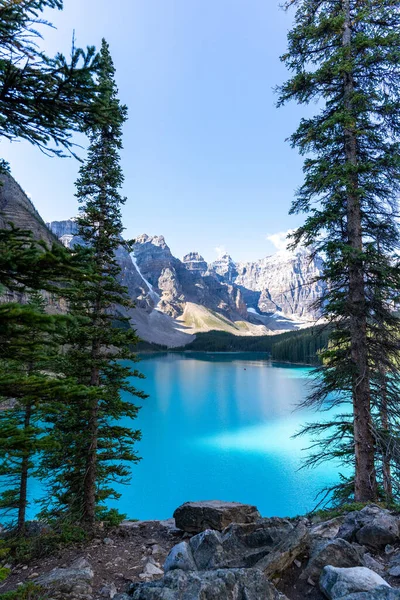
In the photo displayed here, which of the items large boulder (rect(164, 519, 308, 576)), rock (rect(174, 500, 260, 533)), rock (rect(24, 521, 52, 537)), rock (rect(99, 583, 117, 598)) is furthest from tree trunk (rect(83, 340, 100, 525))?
large boulder (rect(164, 519, 308, 576))

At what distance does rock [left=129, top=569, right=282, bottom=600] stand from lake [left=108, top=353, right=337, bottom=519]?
55.6ft

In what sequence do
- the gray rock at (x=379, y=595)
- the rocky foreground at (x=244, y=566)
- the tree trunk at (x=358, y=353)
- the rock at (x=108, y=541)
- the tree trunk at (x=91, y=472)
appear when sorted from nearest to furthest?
the gray rock at (x=379, y=595) < the rocky foreground at (x=244, y=566) < the rock at (x=108, y=541) < the tree trunk at (x=358, y=353) < the tree trunk at (x=91, y=472)

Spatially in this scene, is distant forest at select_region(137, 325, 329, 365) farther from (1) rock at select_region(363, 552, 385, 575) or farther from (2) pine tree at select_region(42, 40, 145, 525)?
(1) rock at select_region(363, 552, 385, 575)

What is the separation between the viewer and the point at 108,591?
16.3 ft

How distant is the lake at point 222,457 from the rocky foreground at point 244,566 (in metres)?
13.6

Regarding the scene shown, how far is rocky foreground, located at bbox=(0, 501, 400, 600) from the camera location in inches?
137

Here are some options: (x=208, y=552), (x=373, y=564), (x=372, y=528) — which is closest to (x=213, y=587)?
(x=208, y=552)

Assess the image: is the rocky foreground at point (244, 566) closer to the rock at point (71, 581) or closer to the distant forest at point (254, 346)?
the rock at point (71, 581)

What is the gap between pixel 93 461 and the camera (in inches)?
342

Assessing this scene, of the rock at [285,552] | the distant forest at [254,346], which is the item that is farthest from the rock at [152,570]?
the distant forest at [254,346]

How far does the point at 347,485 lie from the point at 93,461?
7.55m

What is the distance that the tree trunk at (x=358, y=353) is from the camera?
7.76 metres

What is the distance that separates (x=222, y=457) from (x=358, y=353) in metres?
22.1

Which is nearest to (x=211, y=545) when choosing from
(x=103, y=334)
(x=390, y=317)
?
(x=103, y=334)
